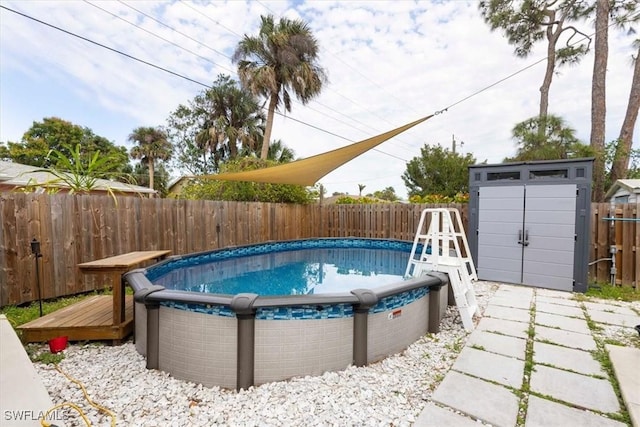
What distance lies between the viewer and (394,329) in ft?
9.11

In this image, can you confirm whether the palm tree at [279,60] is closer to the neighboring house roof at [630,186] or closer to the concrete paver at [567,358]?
the neighboring house roof at [630,186]

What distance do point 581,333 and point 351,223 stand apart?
21.5ft

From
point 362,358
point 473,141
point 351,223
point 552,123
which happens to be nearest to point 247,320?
point 362,358

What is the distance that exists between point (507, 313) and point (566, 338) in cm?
77

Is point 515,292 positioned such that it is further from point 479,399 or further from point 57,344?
point 57,344

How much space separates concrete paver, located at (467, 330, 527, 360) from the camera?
278cm

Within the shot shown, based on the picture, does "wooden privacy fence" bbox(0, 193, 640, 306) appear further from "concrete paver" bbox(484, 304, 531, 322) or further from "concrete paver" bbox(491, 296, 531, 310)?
"concrete paver" bbox(484, 304, 531, 322)

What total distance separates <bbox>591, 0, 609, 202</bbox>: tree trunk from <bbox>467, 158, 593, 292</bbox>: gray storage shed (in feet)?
13.1

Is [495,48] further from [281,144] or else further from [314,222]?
[281,144]

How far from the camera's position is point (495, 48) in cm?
1034

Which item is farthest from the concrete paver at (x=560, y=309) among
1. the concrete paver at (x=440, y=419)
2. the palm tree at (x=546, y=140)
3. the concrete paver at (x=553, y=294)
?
the palm tree at (x=546, y=140)

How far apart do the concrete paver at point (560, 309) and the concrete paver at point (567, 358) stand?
47.0 inches

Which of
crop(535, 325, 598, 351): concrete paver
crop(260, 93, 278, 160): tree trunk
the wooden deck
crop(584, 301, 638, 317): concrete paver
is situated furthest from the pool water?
crop(260, 93, 278, 160): tree trunk

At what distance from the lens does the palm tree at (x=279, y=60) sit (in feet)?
38.9
